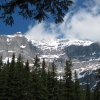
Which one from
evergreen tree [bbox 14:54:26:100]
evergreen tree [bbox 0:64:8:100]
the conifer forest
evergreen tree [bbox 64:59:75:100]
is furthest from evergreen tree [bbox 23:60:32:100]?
evergreen tree [bbox 64:59:75:100]

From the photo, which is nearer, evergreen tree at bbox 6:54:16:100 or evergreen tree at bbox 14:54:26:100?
evergreen tree at bbox 6:54:16:100

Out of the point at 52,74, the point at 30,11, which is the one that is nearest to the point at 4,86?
the point at 52,74

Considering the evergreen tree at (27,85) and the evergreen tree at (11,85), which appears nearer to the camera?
the evergreen tree at (11,85)

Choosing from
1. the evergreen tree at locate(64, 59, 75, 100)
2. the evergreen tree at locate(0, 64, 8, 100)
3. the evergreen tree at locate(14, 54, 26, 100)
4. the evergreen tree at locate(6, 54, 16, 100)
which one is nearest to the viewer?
the evergreen tree at locate(0, 64, 8, 100)

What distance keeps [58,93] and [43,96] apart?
161 inches

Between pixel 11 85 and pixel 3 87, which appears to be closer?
pixel 3 87

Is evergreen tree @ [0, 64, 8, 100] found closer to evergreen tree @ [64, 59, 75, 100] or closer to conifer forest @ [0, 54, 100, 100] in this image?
conifer forest @ [0, 54, 100, 100]

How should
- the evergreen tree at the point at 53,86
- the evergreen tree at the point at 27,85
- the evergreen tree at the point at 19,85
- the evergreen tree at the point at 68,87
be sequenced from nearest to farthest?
the evergreen tree at the point at 19,85 → the evergreen tree at the point at 27,85 → the evergreen tree at the point at 53,86 → the evergreen tree at the point at 68,87

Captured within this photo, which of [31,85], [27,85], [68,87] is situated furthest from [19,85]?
[68,87]

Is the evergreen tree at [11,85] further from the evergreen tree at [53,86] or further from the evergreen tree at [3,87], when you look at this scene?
the evergreen tree at [53,86]

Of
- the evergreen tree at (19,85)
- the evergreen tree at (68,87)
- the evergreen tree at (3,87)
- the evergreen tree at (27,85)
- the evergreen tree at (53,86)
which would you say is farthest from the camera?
the evergreen tree at (68,87)

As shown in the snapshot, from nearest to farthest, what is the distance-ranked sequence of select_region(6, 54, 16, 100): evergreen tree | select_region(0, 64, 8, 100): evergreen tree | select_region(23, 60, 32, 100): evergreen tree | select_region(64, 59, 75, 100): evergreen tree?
1. select_region(0, 64, 8, 100): evergreen tree
2. select_region(6, 54, 16, 100): evergreen tree
3. select_region(23, 60, 32, 100): evergreen tree
4. select_region(64, 59, 75, 100): evergreen tree

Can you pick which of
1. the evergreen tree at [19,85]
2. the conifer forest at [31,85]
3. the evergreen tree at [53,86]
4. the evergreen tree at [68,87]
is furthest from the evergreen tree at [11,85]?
the evergreen tree at [68,87]

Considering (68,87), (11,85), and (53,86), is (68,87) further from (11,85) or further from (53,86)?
(11,85)
